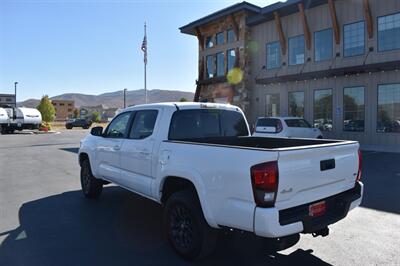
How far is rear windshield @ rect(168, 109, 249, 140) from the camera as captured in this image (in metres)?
4.99

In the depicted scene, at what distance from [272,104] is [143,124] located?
18.4 metres

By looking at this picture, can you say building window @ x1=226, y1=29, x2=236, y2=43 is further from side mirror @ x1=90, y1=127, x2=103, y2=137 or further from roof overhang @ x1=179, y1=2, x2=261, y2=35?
side mirror @ x1=90, y1=127, x2=103, y2=137

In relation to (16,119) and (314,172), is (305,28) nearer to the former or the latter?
(314,172)

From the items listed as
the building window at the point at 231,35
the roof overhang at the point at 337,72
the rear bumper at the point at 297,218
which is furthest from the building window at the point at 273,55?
the rear bumper at the point at 297,218

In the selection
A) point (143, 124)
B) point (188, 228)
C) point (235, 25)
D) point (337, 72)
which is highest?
point (235, 25)

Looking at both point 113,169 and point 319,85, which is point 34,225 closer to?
point 113,169

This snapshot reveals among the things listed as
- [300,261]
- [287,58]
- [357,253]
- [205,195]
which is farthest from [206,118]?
Result: [287,58]

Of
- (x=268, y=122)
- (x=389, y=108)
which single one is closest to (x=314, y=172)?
(x=268, y=122)

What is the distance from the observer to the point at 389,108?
1697 cm

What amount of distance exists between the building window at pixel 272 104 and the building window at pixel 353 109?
15.1ft

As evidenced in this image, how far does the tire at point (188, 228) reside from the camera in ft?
13.0

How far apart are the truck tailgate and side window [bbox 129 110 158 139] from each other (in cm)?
233

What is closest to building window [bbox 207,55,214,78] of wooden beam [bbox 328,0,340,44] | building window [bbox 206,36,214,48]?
building window [bbox 206,36,214,48]

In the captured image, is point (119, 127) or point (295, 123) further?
point (295, 123)
